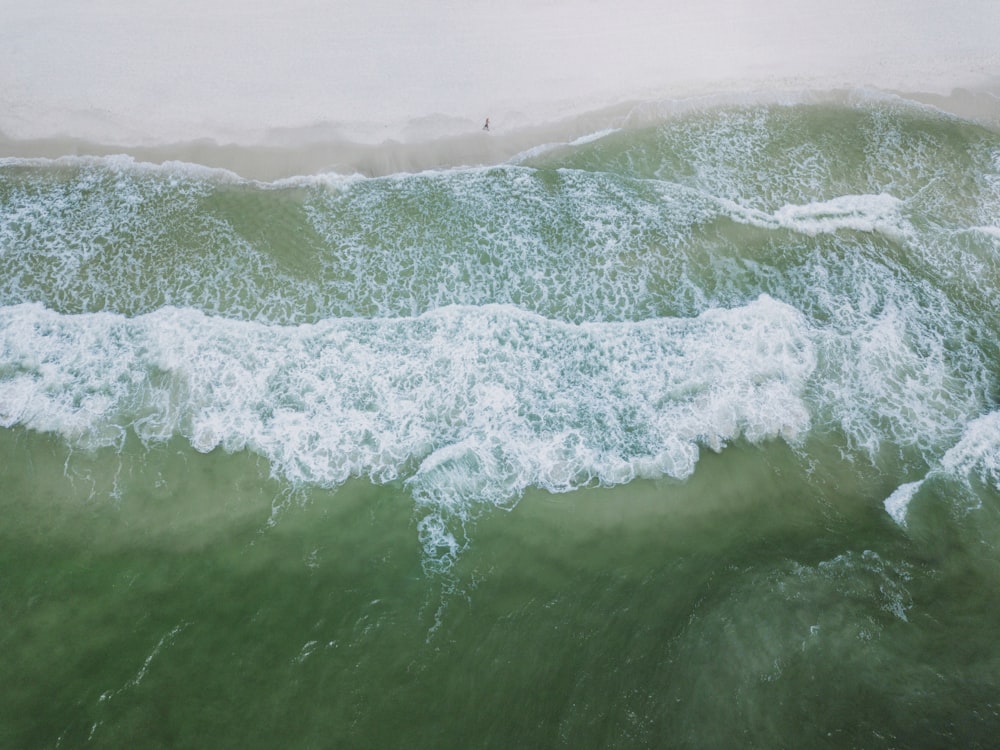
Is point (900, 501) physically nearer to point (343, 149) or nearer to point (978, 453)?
point (978, 453)

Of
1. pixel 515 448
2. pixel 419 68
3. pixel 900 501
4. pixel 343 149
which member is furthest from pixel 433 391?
pixel 419 68

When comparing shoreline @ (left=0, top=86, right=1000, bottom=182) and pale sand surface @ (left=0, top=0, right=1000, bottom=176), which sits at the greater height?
pale sand surface @ (left=0, top=0, right=1000, bottom=176)

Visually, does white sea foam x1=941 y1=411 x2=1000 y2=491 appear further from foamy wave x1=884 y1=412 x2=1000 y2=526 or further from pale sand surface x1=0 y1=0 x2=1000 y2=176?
pale sand surface x1=0 y1=0 x2=1000 y2=176

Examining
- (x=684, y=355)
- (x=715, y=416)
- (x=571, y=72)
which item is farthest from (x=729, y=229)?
(x=571, y=72)

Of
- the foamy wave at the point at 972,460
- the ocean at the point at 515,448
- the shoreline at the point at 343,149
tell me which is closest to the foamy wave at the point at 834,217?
the ocean at the point at 515,448

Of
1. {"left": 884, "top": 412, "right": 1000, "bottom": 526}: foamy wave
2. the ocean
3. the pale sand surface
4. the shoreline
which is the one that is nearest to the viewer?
the ocean

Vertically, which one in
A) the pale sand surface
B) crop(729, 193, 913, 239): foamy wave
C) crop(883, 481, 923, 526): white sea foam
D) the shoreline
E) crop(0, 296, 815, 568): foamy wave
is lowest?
crop(883, 481, 923, 526): white sea foam

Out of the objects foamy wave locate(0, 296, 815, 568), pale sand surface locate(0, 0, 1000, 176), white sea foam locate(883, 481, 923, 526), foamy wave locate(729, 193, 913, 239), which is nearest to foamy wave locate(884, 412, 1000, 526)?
white sea foam locate(883, 481, 923, 526)

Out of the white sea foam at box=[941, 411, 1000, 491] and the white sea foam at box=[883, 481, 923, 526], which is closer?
the white sea foam at box=[883, 481, 923, 526]
